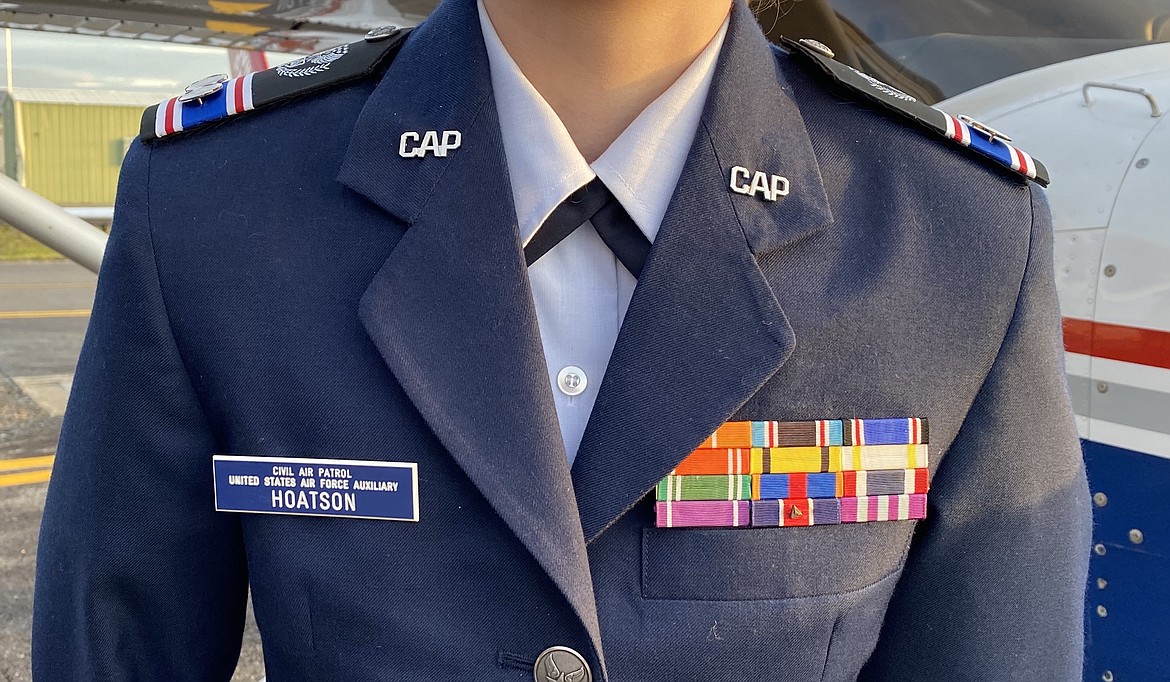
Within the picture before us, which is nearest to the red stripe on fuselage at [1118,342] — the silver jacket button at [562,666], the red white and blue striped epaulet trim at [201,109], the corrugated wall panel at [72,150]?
the silver jacket button at [562,666]

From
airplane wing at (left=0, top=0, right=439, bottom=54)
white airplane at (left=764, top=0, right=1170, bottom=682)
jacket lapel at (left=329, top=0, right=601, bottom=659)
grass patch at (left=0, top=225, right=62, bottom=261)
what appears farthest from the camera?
grass patch at (left=0, top=225, right=62, bottom=261)

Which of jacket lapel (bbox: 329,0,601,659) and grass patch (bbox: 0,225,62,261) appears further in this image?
grass patch (bbox: 0,225,62,261)

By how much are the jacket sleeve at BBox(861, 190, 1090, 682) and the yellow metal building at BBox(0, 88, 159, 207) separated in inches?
982

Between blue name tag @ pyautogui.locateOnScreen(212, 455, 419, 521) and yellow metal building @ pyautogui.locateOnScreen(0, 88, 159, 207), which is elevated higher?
yellow metal building @ pyautogui.locateOnScreen(0, 88, 159, 207)

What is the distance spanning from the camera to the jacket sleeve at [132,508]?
90cm

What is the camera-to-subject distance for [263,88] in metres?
1.01

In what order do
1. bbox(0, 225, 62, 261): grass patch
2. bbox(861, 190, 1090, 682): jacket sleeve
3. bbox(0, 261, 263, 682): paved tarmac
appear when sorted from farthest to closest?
bbox(0, 225, 62, 261): grass patch → bbox(0, 261, 263, 682): paved tarmac → bbox(861, 190, 1090, 682): jacket sleeve

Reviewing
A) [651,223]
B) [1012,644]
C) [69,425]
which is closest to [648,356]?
[651,223]

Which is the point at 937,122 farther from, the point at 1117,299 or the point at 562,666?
the point at 1117,299

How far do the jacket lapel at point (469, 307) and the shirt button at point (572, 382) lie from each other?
4 centimetres

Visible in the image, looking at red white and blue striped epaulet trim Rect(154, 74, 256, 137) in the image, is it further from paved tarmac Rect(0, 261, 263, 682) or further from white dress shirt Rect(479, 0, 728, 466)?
paved tarmac Rect(0, 261, 263, 682)

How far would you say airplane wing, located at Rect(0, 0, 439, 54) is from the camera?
4297 millimetres

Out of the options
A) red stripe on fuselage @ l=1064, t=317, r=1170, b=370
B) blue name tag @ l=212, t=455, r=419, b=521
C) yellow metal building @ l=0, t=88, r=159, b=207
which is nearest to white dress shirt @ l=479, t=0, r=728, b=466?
blue name tag @ l=212, t=455, r=419, b=521

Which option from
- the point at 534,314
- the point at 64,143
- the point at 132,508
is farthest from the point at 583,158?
the point at 64,143
